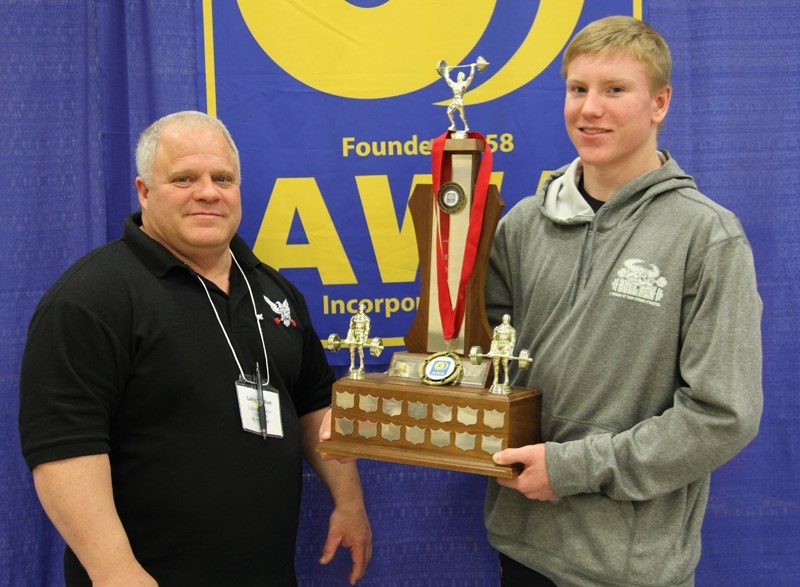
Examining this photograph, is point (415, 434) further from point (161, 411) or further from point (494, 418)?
point (161, 411)

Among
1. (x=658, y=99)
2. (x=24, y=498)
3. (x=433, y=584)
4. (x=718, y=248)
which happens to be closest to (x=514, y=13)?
(x=658, y=99)

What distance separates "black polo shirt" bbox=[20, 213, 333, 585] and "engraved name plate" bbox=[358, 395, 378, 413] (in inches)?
10.1

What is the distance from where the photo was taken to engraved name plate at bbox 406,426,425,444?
4.77 ft

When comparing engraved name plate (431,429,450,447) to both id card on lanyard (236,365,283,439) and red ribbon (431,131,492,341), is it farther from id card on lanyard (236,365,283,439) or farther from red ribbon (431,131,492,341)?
id card on lanyard (236,365,283,439)

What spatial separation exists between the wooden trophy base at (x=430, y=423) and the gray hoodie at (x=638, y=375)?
0.09 m

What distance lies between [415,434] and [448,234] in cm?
41

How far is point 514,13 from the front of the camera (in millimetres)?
1959

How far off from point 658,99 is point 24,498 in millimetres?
1803

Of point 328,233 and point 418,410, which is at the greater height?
point 328,233

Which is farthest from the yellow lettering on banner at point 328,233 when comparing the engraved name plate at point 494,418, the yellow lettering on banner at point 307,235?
the engraved name plate at point 494,418

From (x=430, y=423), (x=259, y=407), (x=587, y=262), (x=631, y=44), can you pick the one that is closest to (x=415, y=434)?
(x=430, y=423)

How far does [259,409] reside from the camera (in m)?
1.61

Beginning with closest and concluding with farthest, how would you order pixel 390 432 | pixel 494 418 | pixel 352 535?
pixel 494 418, pixel 390 432, pixel 352 535

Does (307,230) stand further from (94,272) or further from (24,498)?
(24,498)
